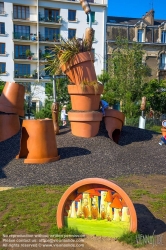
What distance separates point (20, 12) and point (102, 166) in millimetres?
32932

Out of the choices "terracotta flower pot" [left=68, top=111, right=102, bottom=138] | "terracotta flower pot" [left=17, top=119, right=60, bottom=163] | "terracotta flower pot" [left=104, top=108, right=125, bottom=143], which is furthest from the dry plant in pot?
"terracotta flower pot" [left=17, top=119, right=60, bottom=163]

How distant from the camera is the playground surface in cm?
639

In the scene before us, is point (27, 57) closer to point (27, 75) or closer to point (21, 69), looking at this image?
point (21, 69)

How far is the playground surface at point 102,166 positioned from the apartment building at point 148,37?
2973 cm

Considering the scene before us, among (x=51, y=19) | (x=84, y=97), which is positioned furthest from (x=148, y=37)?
(x=84, y=97)

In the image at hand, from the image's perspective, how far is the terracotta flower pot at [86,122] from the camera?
966 cm

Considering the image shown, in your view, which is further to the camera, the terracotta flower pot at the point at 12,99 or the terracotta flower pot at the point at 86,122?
the terracotta flower pot at the point at 12,99

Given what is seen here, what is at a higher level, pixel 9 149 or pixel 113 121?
pixel 113 121

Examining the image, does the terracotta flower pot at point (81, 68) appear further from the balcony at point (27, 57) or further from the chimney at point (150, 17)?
the chimney at point (150, 17)

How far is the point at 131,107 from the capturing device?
68.9ft

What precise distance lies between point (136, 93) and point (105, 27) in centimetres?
1874

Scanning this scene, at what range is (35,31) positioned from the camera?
37.8 meters

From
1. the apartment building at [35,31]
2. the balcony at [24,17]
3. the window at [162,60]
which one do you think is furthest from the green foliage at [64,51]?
the window at [162,60]

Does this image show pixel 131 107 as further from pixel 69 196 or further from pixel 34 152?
pixel 69 196
